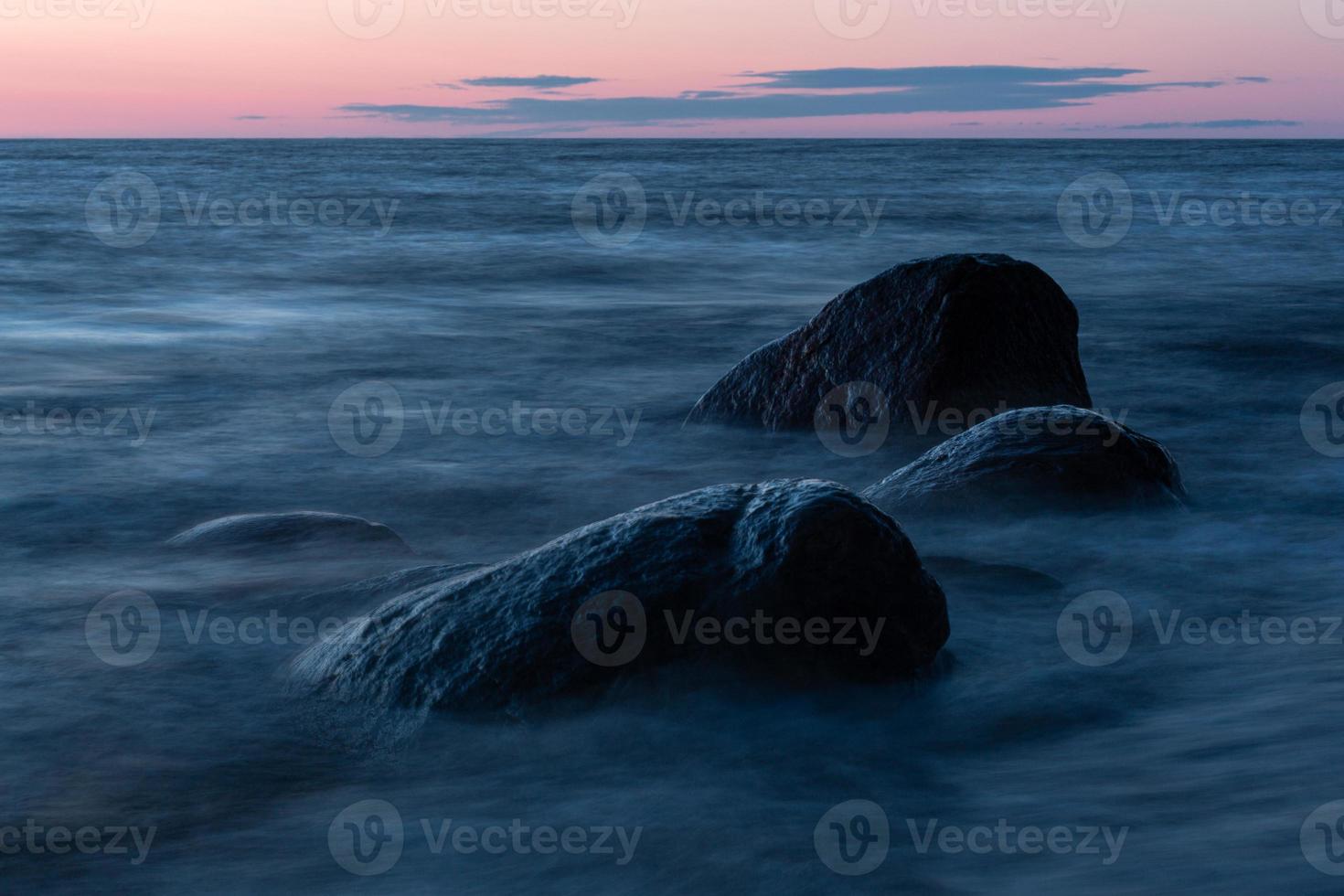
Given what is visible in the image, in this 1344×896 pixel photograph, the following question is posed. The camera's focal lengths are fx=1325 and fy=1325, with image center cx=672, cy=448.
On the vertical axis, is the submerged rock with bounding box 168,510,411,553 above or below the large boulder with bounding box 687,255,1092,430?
below

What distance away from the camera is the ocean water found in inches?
127

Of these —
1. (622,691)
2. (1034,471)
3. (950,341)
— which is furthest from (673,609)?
(950,341)

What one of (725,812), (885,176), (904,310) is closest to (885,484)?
(904,310)

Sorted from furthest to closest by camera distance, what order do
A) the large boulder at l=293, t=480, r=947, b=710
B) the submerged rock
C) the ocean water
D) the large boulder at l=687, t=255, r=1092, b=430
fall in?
the large boulder at l=687, t=255, r=1092, b=430 → the submerged rock → the large boulder at l=293, t=480, r=947, b=710 → the ocean water

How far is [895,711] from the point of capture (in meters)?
3.91

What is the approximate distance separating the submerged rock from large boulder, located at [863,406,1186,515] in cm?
225

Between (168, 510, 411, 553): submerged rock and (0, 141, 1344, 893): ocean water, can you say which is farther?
(168, 510, 411, 553): submerged rock

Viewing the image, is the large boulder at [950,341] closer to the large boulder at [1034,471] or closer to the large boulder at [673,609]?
the large boulder at [1034,471]

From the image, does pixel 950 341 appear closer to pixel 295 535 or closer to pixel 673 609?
pixel 295 535

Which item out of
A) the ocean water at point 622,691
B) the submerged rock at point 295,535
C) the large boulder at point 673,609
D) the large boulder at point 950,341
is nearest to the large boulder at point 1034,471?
the ocean water at point 622,691

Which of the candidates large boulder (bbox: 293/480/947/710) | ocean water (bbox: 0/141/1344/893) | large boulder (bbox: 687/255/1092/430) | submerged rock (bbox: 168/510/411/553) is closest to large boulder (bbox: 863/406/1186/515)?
ocean water (bbox: 0/141/1344/893)

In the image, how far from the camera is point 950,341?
7.23 metres

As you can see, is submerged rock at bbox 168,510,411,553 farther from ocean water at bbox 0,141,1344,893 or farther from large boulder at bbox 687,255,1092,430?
large boulder at bbox 687,255,1092,430

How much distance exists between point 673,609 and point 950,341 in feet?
12.5
